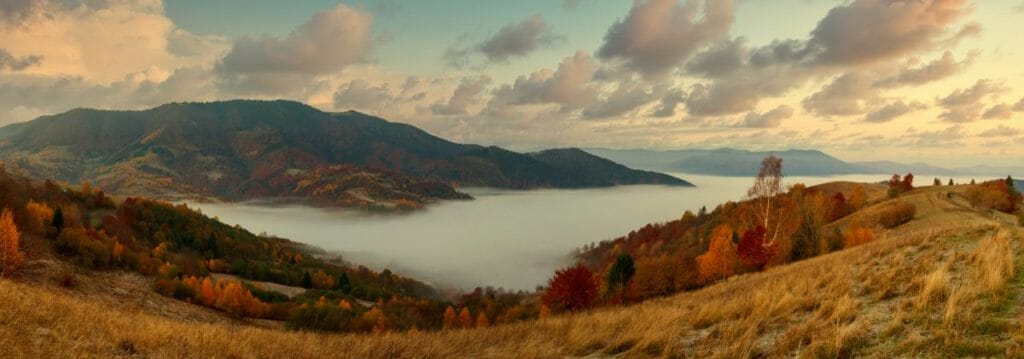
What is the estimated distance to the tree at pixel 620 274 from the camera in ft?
236

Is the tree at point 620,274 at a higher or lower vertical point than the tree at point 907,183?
lower

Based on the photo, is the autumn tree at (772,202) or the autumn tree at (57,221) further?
the autumn tree at (57,221)

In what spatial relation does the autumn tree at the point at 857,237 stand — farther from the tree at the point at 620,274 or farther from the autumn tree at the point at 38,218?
the autumn tree at the point at 38,218

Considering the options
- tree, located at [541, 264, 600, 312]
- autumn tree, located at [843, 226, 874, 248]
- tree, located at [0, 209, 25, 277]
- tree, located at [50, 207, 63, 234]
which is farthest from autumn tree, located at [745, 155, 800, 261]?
tree, located at [50, 207, 63, 234]

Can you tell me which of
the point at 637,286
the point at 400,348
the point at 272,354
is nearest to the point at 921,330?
the point at 400,348

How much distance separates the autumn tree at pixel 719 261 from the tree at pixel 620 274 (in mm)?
10572

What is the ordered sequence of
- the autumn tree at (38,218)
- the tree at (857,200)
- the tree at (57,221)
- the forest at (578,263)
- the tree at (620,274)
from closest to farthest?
the forest at (578,263) → the autumn tree at (38,218) → the tree at (57,221) → the tree at (620,274) → the tree at (857,200)

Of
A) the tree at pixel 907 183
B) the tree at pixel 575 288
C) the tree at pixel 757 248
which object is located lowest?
the tree at pixel 575 288

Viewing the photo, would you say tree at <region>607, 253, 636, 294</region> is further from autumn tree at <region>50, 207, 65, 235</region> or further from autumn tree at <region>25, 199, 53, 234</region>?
autumn tree at <region>25, 199, 53, 234</region>

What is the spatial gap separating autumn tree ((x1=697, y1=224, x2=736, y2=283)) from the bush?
2672cm

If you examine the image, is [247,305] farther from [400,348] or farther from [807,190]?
[807,190]

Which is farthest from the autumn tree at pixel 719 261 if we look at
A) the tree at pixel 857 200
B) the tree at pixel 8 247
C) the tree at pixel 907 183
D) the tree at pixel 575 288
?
the tree at pixel 8 247

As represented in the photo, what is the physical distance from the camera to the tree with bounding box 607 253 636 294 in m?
72.0

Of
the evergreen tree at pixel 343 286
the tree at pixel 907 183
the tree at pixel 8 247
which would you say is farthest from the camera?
the evergreen tree at pixel 343 286
